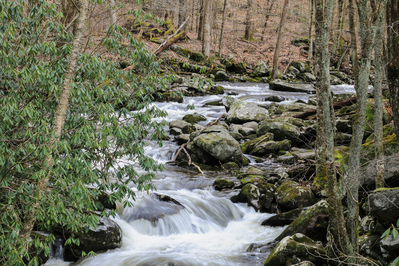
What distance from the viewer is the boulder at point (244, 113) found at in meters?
15.9

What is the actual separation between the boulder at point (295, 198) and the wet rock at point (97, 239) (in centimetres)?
417

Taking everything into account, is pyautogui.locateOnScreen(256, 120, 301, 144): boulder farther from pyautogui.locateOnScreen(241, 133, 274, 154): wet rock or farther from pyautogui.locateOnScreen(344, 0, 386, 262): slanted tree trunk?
pyautogui.locateOnScreen(344, 0, 386, 262): slanted tree trunk

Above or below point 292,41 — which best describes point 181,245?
below

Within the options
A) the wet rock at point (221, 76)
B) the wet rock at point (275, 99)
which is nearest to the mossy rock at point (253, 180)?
the wet rock at point (275, 99)

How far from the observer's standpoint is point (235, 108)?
1661 cm

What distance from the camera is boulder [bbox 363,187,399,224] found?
4723mm

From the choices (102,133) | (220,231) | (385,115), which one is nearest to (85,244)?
(102,133)

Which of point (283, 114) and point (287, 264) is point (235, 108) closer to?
point (283, 114)

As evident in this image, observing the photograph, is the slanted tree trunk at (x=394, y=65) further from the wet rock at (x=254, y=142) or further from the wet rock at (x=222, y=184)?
the wet rock at (x=254, y=142)

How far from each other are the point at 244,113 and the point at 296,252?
11.2m

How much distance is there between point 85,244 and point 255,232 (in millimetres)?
4092

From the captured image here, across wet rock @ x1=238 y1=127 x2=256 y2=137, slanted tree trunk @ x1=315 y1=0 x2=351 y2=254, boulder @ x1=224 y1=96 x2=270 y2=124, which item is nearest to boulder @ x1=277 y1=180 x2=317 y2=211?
slanted tree trunk @ x1=315 y1=0 x2=351 y2=254

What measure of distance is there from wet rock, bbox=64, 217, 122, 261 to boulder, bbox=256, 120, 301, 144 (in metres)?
8.15

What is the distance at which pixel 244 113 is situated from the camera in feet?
53.1
